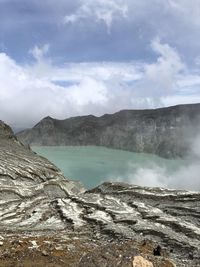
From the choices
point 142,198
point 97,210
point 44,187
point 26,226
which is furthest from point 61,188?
point 26,226

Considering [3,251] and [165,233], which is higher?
[3,251]

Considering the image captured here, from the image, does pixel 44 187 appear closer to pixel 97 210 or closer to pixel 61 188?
pixel 61 188

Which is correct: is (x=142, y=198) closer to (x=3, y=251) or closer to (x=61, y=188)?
(x=61, y=188)

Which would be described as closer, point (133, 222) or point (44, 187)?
point (133, 222)

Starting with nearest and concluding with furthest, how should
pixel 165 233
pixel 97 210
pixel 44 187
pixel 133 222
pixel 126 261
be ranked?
pixel 126 261 < pixel 165 233 < pixel 133 222 < pixel 97 210 < pixel 44 187

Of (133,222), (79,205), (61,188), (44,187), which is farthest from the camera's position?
(61,188)

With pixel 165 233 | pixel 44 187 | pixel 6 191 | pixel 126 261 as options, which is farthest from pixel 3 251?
pixel 44 187
